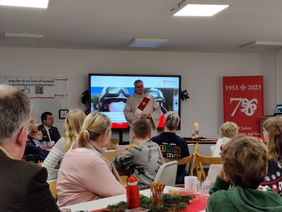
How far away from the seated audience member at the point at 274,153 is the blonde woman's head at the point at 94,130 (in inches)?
44.7

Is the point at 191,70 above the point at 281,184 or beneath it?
above

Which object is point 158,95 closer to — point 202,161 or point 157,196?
point 202,161

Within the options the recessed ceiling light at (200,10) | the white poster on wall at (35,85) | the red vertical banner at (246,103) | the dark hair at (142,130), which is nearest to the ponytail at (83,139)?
the dark hair at (142,130)

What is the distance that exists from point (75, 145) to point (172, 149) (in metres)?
1.96

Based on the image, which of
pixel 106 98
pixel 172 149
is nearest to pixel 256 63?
pixel 106 98

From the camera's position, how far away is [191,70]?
372 inches

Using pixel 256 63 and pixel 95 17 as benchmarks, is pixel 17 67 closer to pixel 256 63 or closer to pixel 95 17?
pixel 95 17

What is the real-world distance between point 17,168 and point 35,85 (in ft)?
24.9

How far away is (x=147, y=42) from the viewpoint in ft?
25.4

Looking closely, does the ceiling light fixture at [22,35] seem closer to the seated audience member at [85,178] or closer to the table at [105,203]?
the seated audience member at [85,178]

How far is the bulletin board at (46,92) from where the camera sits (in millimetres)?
8562

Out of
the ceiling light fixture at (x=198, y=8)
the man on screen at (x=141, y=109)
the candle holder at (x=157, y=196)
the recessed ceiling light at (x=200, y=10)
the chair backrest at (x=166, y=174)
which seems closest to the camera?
the candle holder at (x=157, y=196)

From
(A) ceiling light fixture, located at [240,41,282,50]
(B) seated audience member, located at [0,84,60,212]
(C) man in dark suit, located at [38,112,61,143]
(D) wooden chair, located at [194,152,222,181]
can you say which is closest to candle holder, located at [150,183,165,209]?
(B) seated audience member, located at [0,84,60,212]

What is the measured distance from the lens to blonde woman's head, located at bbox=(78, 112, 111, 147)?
280 cm
